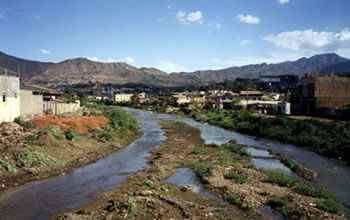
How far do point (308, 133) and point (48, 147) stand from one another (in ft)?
85.0

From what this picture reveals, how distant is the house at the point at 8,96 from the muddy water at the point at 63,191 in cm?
850

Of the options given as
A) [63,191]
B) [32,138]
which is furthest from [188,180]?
[32,138]

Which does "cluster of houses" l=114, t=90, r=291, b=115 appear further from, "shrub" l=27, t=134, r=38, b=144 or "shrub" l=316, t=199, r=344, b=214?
"shrub" l=27, t=134, r=38, b=144

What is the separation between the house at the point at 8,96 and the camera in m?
21.4

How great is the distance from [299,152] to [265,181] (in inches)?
464

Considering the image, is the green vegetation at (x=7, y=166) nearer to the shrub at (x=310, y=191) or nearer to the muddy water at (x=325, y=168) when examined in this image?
the shrub at (x=310, y=191)

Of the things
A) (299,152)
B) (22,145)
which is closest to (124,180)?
(22,145)

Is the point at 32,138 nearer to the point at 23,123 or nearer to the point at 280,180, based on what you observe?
the point at 23,123

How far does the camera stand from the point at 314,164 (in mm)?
20938

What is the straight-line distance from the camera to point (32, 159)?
16.4 meters

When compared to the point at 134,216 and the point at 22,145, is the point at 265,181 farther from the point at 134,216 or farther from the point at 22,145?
the point at 22,145

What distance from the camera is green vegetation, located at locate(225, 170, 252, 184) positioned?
1524 centimetres

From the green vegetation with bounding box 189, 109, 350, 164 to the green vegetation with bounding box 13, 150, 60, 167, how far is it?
69.4ft

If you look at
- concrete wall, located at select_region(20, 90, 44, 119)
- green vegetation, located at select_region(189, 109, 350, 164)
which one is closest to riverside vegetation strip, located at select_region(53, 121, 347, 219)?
green vegetation, located at select_region(189, 109, 350, 164)
